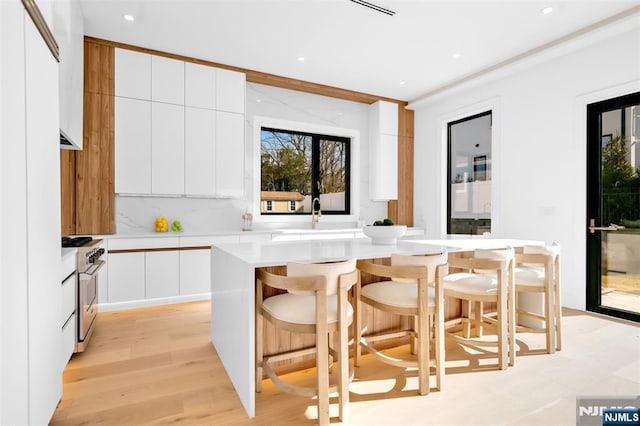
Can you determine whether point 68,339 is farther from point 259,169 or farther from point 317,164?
point 317,164

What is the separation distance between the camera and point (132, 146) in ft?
12.2

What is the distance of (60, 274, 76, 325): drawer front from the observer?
2064 millimetres

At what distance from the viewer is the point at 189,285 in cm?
377

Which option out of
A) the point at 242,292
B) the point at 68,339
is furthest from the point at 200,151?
the point at 242,292

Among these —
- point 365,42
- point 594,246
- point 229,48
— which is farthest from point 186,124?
point 594,246

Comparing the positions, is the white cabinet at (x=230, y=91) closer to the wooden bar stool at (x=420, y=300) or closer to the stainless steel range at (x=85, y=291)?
the stainless steel range at (x=85, y=291)

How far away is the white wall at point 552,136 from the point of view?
3.35 m

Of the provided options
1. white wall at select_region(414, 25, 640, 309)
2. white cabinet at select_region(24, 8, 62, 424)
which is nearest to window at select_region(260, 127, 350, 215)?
white wall at select_region(414, 25, 640, 309)

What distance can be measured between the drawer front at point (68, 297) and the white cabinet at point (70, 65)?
1.11 meters

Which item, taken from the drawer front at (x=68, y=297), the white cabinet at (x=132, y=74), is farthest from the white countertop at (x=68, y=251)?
the white cabinet at (x=132, y=74)

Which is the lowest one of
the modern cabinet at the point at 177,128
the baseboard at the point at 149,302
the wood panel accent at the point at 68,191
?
A: the baseboard at the point at 149,302

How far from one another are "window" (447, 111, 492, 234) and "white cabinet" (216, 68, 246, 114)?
10.7 ft

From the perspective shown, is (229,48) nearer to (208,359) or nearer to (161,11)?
(161,11)

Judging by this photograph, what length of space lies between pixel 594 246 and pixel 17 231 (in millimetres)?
4592
